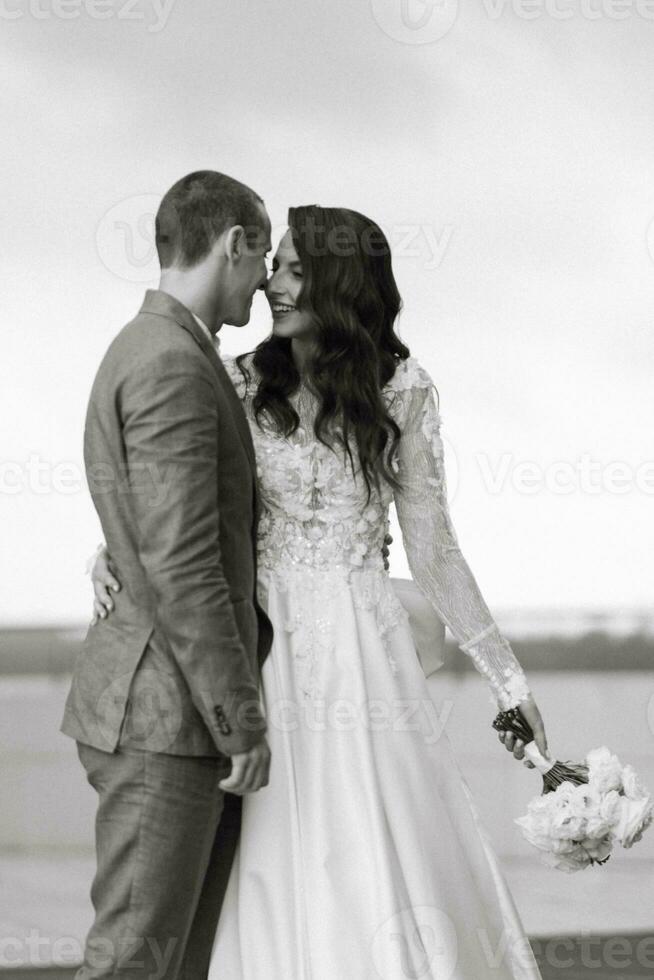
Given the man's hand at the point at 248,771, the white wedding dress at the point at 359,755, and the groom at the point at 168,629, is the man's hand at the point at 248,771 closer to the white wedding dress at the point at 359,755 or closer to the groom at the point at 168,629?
the groom at the point at 168,629

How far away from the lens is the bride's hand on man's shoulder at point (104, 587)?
180cm

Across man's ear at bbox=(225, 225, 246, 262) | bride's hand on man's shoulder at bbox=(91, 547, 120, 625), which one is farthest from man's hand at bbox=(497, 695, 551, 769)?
man's ear at bbox=(225, 225, 246, 262)

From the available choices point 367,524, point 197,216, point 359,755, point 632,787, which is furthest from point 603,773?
point 197,216

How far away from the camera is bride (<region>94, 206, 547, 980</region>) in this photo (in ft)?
6.26

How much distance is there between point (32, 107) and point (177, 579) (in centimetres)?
501

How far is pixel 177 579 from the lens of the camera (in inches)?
64.9

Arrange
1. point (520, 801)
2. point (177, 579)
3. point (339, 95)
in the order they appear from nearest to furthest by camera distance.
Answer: point (177, 579) → point (520, 801) → point (339, 95)

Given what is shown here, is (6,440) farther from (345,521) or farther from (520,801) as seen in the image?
(345,521)

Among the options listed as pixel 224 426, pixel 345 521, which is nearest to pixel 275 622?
pixel 345 521

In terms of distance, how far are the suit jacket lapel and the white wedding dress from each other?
211 millimetres

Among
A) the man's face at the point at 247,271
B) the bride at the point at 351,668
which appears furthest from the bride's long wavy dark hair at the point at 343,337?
the man's face at the point at 247,271

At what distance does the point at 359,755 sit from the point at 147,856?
400 millimetres

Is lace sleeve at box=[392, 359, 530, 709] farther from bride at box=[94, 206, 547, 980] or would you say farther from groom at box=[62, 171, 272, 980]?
groom at box=[62, 171, 272, 980]

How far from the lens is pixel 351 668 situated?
2.00m
